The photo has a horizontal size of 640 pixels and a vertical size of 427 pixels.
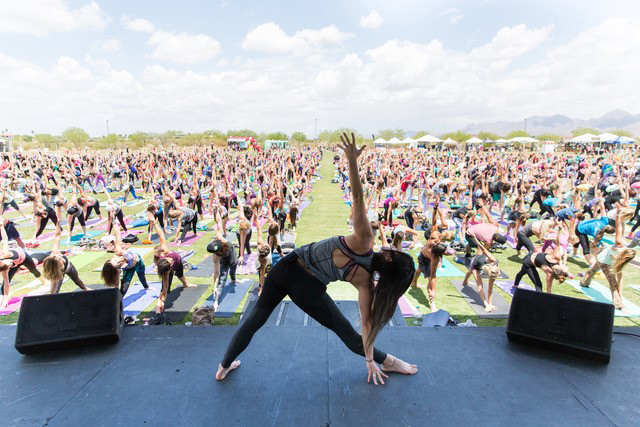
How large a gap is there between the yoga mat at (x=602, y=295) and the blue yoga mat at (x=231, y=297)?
5.85 m

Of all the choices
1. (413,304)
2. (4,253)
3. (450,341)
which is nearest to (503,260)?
(413,304)

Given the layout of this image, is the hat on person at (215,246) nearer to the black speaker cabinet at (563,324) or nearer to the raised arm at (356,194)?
the raised arm at (356,194)

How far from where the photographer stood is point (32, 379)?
108 inches

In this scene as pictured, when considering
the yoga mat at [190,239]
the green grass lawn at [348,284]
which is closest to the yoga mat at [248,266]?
the green grass lawn at [348,284]

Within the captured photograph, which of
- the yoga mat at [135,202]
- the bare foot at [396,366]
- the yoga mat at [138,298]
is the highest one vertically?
the bare foot at [396,366]

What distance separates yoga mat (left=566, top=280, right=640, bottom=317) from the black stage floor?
2.55m

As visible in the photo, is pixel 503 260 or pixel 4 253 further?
pixel 503 260

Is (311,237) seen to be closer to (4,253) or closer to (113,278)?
(113,278)

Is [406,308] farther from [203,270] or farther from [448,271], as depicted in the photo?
[203,270]

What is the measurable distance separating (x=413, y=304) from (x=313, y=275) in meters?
3.90

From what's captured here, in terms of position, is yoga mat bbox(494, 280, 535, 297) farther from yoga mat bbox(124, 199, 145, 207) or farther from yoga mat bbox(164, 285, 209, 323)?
yoga mat bbox(124, 199, 145, 207)

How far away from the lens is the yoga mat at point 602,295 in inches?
209

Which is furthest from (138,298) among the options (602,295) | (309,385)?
(602,295)

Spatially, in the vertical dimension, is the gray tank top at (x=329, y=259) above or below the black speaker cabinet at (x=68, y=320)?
above
